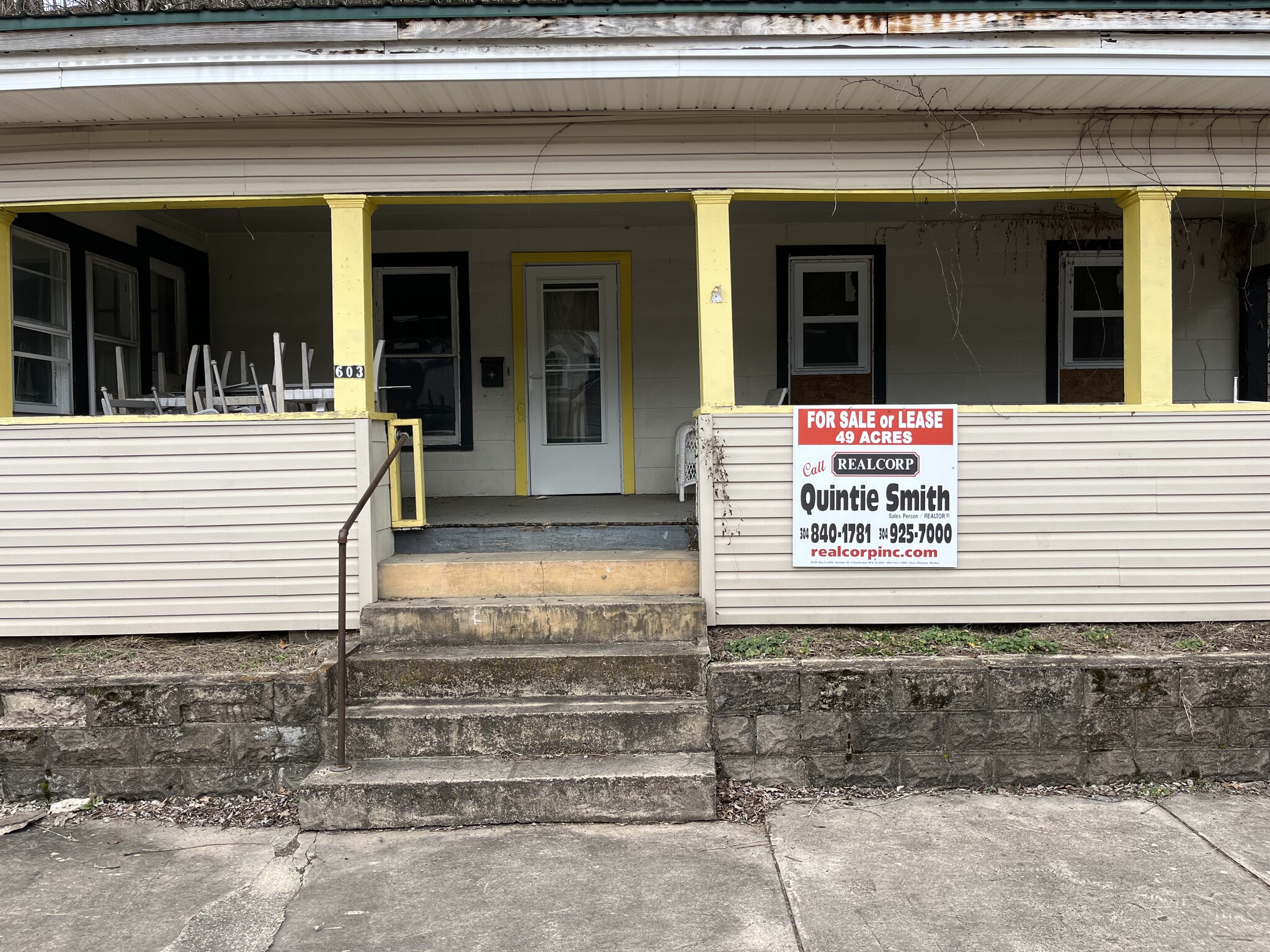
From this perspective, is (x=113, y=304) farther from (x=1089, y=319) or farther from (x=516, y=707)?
(x=1089, y=319)

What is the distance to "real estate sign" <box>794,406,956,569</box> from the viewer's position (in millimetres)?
5109

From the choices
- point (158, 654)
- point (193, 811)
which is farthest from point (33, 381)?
point (193, 811)

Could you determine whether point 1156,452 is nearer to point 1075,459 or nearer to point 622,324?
point 1075,459

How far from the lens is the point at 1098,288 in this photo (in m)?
8.06

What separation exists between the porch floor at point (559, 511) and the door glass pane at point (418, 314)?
1319 mm

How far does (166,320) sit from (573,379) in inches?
130

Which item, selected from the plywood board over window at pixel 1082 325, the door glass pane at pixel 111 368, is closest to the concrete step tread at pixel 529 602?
the door glass pane at pixel 111 368

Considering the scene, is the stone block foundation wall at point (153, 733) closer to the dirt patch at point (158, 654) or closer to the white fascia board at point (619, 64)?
the dirt patch at point (158, 654)

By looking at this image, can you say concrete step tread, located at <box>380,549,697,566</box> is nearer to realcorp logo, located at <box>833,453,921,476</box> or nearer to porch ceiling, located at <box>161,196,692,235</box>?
realcorp logo, located at <box>833,453,921,476</box>

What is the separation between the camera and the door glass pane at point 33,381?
5.98m

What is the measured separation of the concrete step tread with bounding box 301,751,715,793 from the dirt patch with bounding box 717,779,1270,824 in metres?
0.31

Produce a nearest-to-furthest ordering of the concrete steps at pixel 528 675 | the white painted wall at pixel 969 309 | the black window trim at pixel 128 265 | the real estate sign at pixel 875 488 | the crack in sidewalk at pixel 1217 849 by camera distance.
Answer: the crack in sidewalk at pixel 1217 849 < the concrete steps at pixel 528 675 < the real estate sign at pixel 875 488 < the black window trim at pixel 128 265 < the white painted wall at pixel 969 309

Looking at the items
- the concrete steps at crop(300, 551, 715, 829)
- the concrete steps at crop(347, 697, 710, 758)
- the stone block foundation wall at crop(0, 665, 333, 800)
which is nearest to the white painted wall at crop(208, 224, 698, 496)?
the concrete steps at crop(300, 551, 715, 829)

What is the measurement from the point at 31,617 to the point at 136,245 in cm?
319
